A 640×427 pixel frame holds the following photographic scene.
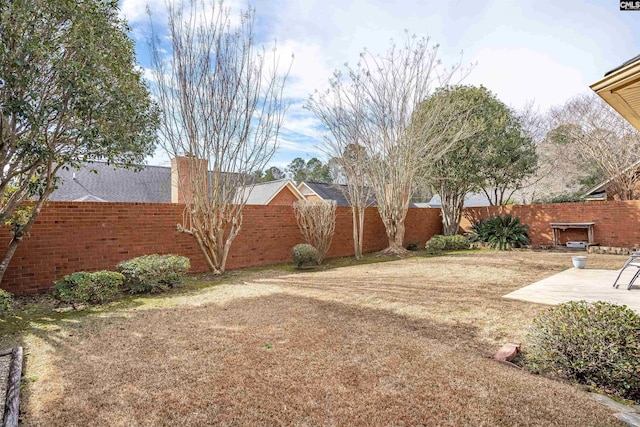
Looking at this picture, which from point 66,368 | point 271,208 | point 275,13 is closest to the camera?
point 66,368

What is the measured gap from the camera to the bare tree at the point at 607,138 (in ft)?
47.1

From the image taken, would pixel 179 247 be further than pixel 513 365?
Yes

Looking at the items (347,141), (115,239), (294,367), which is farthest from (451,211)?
(294,367)

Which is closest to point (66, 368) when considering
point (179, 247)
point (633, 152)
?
point (179, 247)

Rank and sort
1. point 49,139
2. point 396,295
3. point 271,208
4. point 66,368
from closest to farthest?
point 66,368 → point 49,139 → point 396,295 → point 271,208

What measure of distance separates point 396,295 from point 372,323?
1.68 m

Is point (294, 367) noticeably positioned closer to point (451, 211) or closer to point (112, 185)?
point (451, 211)

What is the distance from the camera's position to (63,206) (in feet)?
21.1

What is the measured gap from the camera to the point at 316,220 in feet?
32.2

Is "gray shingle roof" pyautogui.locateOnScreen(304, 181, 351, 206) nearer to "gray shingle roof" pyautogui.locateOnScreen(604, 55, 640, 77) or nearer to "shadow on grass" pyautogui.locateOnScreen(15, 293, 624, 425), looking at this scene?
"shadow on grass" pyautogui.locateOnScreen(15, 293, 624, 425)

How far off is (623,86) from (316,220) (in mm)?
7555

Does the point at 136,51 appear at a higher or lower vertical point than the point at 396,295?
higher

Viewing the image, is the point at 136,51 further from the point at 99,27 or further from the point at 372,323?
the point at 372,323

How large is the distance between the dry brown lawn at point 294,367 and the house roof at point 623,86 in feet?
8.41
